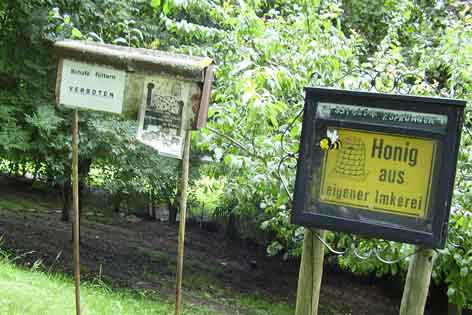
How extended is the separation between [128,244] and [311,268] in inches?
306

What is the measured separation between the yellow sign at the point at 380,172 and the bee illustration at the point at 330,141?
15 mm

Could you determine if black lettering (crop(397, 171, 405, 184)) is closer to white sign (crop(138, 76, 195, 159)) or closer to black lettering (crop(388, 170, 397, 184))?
black lettering (crop(388, 170, 397, 184))

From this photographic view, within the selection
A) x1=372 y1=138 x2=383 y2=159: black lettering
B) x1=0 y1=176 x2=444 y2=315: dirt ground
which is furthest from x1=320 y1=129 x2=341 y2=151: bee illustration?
x1=0 y1=176 x2=444 y2=315: dirt ground

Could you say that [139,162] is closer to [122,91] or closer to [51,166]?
[51,166]

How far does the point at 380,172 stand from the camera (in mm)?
2736

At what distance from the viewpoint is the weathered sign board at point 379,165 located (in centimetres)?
262

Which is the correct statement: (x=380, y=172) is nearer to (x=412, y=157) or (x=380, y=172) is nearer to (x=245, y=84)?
(x=412, y=157)

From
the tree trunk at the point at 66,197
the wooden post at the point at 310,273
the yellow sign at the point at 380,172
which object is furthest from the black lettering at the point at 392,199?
the tree trunk at the point at 66,197

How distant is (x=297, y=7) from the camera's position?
5496 millimetres

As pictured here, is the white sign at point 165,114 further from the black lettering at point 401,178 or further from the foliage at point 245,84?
the black lettering at point 401,178

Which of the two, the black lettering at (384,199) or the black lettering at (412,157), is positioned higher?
the black lettering at (412,157)

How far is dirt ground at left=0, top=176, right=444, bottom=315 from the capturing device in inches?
329

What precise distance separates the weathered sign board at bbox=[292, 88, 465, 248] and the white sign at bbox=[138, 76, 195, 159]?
77 centimetres

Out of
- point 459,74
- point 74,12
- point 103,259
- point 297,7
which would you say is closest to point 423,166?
point 459,74
